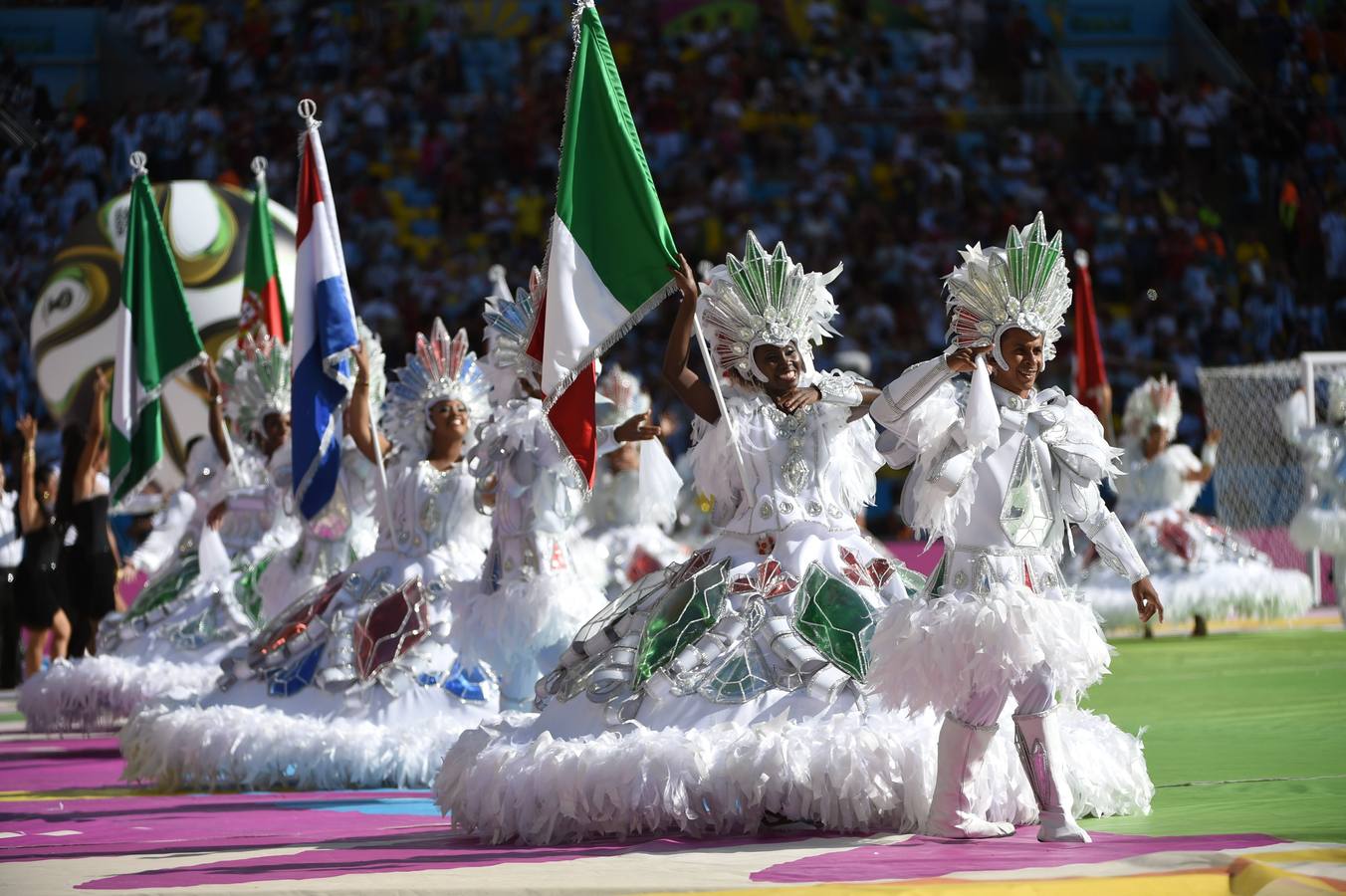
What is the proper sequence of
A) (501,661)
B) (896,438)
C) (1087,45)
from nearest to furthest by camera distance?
(896,438), (501,661), (1087,45)

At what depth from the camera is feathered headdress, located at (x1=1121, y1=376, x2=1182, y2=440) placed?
1618cm

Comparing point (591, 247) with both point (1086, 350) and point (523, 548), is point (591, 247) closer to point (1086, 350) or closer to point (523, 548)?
point (523, 548)

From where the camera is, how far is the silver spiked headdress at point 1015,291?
577 centimetres

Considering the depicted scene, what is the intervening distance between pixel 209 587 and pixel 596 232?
5115 millimetres

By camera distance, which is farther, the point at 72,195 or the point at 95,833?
the point at 72,195

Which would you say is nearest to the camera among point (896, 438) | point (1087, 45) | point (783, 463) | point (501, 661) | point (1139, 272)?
point (896, 438)

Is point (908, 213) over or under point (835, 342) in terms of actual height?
over

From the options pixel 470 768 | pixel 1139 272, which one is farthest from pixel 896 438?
pixel 1139 272

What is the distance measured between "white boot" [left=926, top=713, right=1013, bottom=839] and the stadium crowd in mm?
15566

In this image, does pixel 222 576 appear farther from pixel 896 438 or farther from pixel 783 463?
pixel 896 438

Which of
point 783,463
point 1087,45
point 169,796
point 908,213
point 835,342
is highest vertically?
point 1087,45

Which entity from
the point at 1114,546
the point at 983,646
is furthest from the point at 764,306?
the point at 983,646

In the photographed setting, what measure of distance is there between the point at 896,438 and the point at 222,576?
6.03m

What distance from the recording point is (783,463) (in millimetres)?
6473
